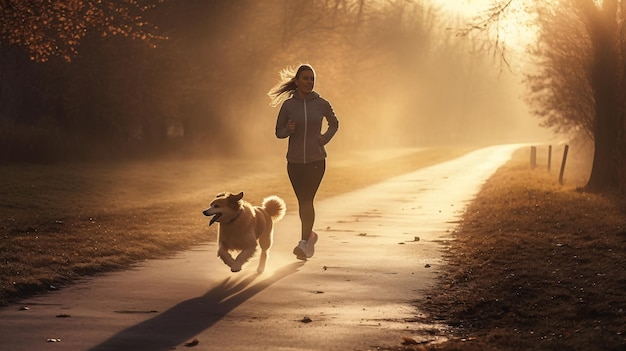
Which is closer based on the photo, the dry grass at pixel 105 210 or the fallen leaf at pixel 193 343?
the fallen leaf at pixel 193 343

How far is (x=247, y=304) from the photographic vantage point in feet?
30.7

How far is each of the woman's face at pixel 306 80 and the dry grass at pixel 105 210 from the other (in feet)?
10.7

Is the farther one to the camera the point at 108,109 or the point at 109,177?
the point at 108,109

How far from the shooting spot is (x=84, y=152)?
4125 cm

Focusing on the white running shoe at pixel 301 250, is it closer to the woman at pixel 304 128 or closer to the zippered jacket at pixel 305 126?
the woman at pixel 304 128

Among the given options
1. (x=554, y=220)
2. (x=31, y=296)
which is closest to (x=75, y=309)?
(x=31, y=296)

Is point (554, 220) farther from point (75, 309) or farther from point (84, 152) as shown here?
point (84, 152)

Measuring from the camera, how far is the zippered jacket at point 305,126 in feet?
39.9

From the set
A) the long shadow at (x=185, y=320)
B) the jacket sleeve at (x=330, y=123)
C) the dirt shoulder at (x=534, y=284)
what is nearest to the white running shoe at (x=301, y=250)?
the jacket sleeve at (x=330, y=123)

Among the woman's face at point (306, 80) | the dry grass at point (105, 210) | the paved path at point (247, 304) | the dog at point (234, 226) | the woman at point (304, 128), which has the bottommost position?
the dry grass at point (105, 210)

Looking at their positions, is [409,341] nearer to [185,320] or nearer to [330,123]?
[185,320]

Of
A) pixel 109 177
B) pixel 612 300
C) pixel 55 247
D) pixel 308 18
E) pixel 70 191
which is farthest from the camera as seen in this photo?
pixel 308 18

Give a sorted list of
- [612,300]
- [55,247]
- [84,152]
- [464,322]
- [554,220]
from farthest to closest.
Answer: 1. [84,152]
2. [554,220]
3. [55,247]
4. [612,300]
5. [464,322]

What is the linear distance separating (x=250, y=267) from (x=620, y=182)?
16176mm
